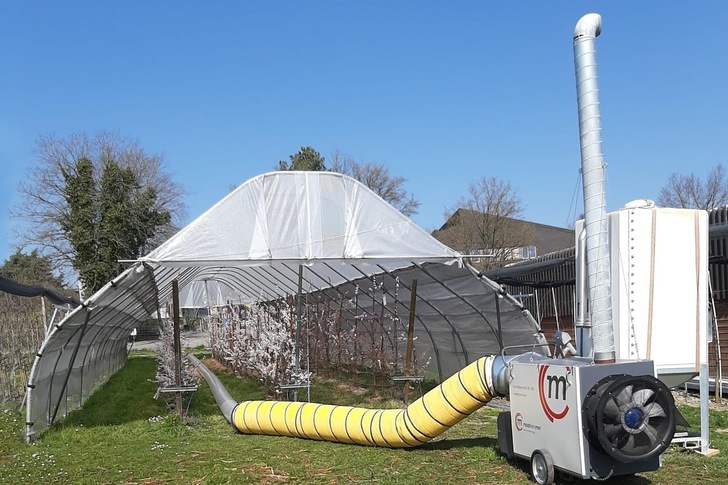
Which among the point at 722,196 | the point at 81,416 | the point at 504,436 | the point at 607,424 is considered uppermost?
the point at 722,196

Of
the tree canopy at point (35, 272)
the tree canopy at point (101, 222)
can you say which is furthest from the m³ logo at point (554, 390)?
the tree canopy at point (35, 272)

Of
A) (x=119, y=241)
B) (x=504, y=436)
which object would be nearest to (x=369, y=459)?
(x=504, y=436)

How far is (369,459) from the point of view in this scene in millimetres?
7047

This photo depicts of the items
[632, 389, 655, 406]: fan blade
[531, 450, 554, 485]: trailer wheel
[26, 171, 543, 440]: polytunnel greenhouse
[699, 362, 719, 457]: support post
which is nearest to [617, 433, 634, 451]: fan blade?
[632, 389, 655, 406]: fan blade

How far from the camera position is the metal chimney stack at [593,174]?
576cm

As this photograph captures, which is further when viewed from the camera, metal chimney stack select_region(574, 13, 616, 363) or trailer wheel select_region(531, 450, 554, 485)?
metal chimney stack select_region(574, 13, 616, 363)

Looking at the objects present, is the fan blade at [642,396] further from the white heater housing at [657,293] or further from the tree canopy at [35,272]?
the tree canopy at [35,272]

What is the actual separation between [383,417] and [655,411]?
10.2ft

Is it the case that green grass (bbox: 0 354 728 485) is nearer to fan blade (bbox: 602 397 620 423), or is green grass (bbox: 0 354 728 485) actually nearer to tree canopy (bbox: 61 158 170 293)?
fan blade (bbox: 602 397 620 423)

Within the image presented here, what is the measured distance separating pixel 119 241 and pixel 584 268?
30170mm

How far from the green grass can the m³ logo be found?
826 mm

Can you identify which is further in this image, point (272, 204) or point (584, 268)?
point (272, 204)

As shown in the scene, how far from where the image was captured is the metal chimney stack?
576 cm

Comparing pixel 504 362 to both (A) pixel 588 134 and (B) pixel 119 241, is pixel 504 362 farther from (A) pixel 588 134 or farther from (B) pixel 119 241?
(B) pixel 119 241
